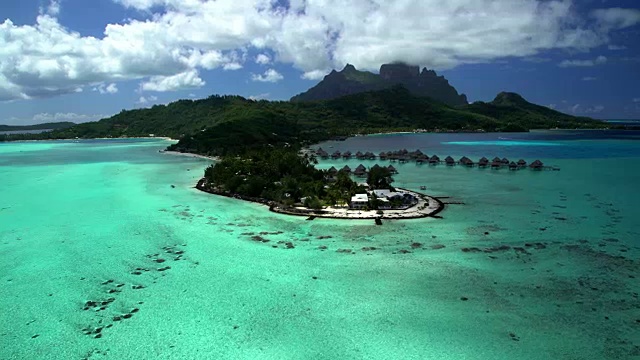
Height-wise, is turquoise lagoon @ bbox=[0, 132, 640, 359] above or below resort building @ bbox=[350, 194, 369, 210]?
below

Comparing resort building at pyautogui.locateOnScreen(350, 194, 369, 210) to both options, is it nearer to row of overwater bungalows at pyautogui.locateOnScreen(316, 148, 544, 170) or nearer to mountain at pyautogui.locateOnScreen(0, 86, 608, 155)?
Answer: row of overwater bungalows at pyautogui.locateOnScreen(316, 148, 544, 170)

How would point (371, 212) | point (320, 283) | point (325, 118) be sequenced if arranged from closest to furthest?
1. point (320, 283)
2. point (371, 212)
3. point (325, 118)

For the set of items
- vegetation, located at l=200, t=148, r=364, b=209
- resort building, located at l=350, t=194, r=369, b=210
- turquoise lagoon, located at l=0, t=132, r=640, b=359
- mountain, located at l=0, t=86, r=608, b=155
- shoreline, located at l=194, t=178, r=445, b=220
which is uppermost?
mountain, located at l=0, t=86, r=608, b=155

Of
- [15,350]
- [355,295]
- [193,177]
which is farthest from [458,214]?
[193,177]

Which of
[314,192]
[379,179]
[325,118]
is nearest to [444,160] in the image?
[379,179]


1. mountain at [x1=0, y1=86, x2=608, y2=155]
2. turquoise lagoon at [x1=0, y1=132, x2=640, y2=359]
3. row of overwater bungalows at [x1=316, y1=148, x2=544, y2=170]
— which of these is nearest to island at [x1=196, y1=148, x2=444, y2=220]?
turquoise lagoon at [x1=0, y1=132, x2=640, y2=359]

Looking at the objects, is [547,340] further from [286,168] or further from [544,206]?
[286,168]

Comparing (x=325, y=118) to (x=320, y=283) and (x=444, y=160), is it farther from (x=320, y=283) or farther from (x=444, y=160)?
(x=320, y=283)

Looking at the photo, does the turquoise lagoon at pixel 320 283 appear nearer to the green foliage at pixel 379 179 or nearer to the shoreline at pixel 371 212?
the shoreline at pixel 371 212
